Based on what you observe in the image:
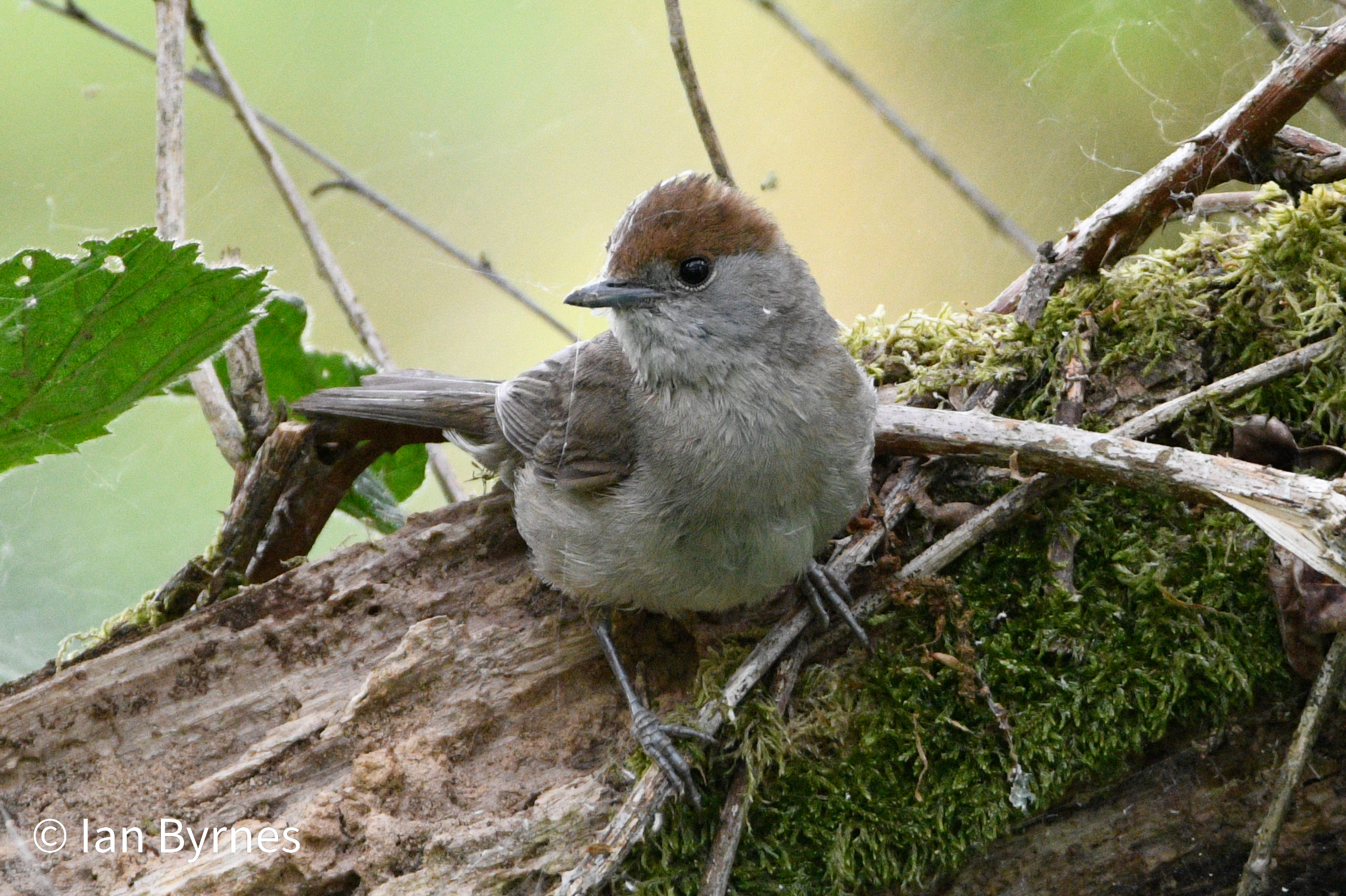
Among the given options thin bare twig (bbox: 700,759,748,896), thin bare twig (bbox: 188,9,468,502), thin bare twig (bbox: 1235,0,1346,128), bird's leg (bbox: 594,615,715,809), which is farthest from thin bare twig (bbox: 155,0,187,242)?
thin bare twig (bbox: 1235,0,1346,128)

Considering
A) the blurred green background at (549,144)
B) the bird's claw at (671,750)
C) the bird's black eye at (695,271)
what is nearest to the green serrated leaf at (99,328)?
the blurred green background at (549,144)

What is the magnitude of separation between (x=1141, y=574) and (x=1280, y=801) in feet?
1.91

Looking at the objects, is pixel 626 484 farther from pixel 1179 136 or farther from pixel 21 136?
pixel 21 136

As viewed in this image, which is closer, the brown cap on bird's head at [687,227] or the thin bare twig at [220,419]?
the brown cap on bird's head at [687,227]

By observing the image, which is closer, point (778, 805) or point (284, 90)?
point (778, 805)

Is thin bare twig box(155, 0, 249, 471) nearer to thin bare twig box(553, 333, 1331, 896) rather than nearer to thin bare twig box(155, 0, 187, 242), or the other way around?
thin bare twig box(155, 0, 187, 242)

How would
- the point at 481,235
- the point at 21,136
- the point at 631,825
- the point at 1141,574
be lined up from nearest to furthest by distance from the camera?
the point at 631,825
the point at 1141,574
the point at 21,136
the point at 481,235

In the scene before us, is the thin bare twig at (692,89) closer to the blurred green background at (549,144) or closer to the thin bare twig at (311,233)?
the blurred green background at (549,144)

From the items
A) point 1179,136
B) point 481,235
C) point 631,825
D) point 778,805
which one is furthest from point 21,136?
point 1179,136

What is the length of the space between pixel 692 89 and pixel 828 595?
5.57 feet

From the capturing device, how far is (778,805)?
7.70 ft

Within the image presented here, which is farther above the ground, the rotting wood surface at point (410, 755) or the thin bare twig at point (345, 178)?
the thin bare twig at point (345, 178)

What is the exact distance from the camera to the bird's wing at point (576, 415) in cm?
291

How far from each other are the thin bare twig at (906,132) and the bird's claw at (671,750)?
1.63 metres
